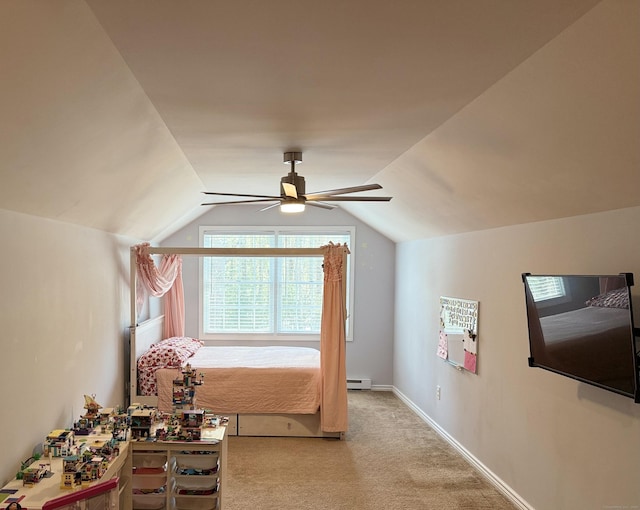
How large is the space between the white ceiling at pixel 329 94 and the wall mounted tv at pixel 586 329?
47 cm

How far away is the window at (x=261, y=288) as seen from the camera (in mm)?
7023

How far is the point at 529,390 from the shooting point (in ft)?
11.3

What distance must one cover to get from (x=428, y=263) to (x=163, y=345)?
3190 millimetres

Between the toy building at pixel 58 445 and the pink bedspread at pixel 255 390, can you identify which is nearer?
the toy building at pixel 58 445

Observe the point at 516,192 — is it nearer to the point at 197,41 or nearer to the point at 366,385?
the point at 197,41

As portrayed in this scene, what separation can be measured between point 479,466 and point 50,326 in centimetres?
356

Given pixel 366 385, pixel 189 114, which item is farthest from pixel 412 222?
pixel 189 114

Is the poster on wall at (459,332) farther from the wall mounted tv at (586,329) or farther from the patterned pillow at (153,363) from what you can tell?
the patterned pillow at (153,363)

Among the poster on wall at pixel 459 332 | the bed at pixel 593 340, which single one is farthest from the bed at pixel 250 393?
the bed at pixel 593 340

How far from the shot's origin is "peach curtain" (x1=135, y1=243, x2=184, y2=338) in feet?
16.8

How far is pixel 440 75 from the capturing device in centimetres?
221

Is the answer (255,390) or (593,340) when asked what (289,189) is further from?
(255,390)

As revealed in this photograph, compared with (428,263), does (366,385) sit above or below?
below

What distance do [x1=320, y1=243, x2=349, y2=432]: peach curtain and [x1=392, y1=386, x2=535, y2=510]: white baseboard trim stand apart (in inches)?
41.0
